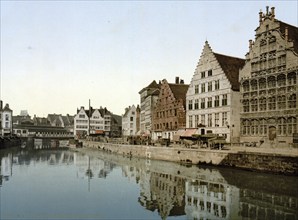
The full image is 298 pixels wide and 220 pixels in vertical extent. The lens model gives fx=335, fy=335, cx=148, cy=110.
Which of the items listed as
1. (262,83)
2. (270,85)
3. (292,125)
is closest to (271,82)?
(270,85)

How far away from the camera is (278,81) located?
133 feet

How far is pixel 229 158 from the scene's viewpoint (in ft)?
117

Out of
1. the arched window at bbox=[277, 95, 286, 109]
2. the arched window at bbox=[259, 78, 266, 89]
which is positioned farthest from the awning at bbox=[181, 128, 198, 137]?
the arched window at bbox=[277, 95, 286, 109]

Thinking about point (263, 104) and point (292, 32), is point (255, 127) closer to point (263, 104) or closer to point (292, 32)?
point (263, 104)

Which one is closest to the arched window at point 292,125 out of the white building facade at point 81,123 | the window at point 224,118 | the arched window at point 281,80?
the arched window at point 281,80

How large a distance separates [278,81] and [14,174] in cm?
3199

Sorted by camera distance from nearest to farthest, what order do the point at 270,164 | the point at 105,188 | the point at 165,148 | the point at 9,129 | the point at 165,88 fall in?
the point at 105,188
the point at 270,164
the point at 165,148
the point at 165,88
the point at 9,129

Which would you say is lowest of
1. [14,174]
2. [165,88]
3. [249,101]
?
[14,174]

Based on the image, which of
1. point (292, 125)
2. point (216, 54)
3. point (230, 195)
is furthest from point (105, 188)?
point (216, 54)

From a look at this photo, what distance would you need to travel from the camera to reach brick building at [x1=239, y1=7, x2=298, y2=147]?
38.9 meters

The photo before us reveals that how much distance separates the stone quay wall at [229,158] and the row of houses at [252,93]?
3.18 metres

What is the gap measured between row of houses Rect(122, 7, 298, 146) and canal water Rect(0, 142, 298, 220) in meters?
9.06

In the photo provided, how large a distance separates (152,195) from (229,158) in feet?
45.8

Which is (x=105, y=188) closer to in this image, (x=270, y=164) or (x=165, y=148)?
(x=270, y=164)
